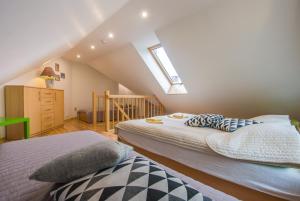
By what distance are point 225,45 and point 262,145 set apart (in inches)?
71.4

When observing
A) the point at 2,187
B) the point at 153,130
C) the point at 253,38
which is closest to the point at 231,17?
the point at 253,38

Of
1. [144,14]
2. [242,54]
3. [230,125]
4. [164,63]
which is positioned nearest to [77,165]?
[230,125]

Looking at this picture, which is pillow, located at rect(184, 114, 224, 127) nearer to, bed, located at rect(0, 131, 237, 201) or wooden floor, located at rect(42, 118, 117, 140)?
bed, located at rect(0, 131, 237, 201)

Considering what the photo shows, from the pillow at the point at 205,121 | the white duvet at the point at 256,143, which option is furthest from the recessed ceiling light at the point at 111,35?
the white duvet at the point at 256,143

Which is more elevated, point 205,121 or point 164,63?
point 164,63

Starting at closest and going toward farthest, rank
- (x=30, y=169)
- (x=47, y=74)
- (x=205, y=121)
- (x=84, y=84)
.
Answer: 1. (x=30, y=169)
2. (x=205, y=121)
3. (x=47, y=74)
4. (x=84, y=84)

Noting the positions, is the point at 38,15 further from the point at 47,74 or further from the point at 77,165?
the point at 47,74

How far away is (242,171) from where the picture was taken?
1173mm

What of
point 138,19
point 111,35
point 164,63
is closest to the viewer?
point 138,19

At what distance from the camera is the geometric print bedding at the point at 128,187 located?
0.42 meters

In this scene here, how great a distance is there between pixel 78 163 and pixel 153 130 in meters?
1.41

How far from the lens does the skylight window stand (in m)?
3.82

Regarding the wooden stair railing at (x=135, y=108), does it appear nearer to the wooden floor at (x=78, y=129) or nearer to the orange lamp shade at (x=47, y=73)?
the wooden floor at (x=78, y=129)

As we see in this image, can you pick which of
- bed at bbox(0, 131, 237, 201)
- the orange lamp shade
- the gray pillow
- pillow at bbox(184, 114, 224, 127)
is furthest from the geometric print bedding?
the orange lamp shade
